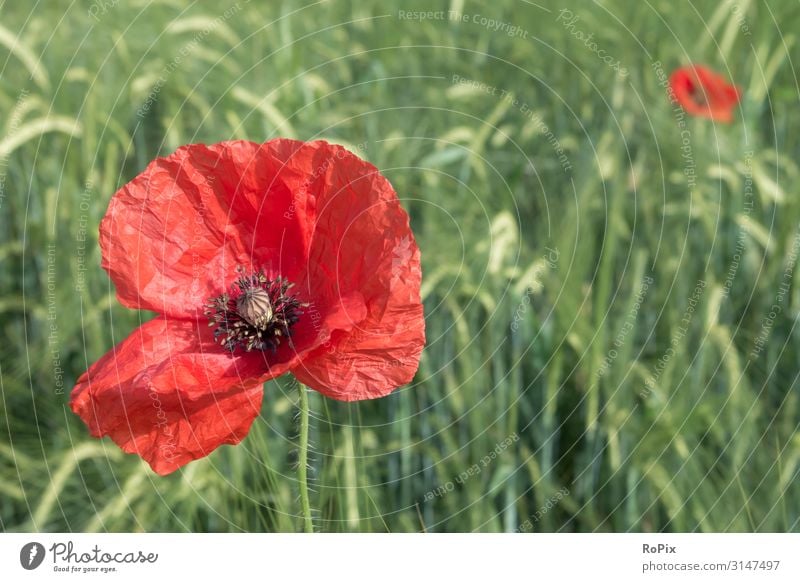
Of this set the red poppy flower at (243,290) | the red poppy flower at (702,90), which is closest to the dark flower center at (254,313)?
the red poppy flower at (243,290)

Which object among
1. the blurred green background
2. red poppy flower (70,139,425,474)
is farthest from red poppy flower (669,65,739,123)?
red poppy flower (70,139,425,474)

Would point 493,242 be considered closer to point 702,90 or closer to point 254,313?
point 702,90
